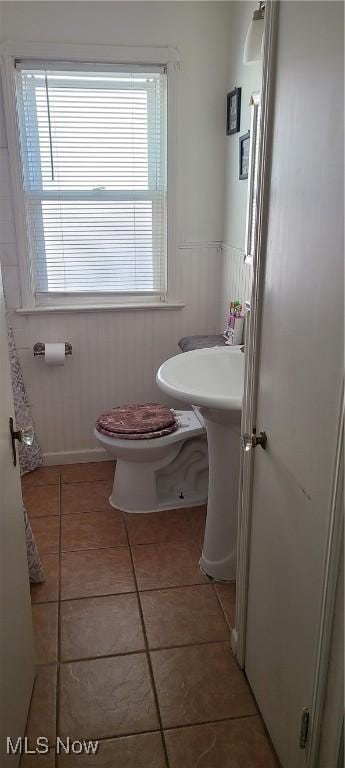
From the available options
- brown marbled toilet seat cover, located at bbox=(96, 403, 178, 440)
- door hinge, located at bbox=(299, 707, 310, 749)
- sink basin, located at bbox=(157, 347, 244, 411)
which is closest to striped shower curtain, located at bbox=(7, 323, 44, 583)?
brown marbled toilet seat cover, located at bbox=(96, 403, 178, 440)

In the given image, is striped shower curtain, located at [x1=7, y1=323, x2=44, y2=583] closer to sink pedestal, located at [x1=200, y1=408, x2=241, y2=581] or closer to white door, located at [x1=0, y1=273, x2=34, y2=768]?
sink pedestal, located at [x1=200, y1=408, x2=241, y2=581]

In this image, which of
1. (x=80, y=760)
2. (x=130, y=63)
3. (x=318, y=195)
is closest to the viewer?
(x=318, y=195)

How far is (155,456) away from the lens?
2566mm

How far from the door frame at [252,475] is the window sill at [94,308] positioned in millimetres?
1540

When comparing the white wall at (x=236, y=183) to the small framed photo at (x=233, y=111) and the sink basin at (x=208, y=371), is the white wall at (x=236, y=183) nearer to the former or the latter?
the small framed photo at (x=233, y=111)

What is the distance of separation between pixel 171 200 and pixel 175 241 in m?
0.21

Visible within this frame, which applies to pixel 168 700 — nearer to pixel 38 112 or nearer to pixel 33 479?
pixel 33 479

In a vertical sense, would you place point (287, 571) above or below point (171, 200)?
below

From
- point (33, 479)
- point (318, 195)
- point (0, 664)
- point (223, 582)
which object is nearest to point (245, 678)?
point (223, 582)

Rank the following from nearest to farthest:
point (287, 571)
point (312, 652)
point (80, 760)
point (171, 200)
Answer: point (312, 652)
point (287, 571)
point (80, 760)
point (171, 200)

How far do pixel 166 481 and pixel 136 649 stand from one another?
3.20 feet

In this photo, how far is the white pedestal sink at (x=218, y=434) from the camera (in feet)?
6.48

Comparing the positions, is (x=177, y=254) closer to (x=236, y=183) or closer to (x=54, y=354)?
(x=236, y=183)

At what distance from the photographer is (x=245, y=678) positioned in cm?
174
